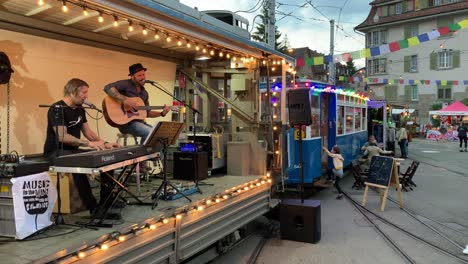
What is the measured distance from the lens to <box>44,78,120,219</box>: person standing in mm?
4090

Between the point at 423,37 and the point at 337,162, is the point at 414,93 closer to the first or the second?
the point at 423,37

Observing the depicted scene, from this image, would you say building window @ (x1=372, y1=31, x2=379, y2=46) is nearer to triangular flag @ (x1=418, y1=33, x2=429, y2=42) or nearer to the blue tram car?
the blue tram car

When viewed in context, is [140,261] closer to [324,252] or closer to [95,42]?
[324,252]

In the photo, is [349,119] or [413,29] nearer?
[349,119]

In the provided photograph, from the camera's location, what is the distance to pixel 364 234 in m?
6.69

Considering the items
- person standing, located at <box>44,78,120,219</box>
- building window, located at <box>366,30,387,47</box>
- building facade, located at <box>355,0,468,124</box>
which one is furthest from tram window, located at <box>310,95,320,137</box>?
building window, located at <box>366,30,387,47</box>

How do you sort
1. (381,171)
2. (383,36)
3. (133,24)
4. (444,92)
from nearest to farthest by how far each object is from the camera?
(133,24), (381,171), (444,92), (383,36)

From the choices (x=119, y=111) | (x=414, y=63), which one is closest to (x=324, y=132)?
(x=119, y=111)

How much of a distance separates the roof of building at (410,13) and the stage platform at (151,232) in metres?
38.8

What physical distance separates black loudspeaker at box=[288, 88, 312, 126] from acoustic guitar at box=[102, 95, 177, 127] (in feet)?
7.81

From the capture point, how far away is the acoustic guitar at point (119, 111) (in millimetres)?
5168

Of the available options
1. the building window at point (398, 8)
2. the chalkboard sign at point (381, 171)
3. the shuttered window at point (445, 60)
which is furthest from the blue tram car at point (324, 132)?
the building window at point (398, 8)

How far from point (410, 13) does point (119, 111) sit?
41.4 m

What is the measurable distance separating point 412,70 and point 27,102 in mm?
40732
